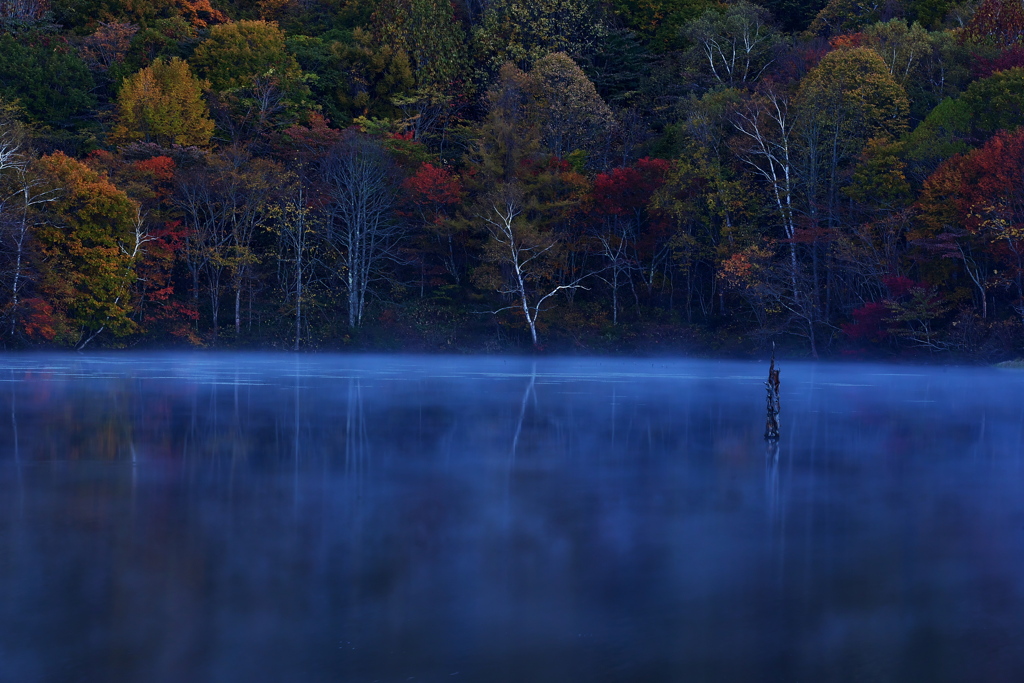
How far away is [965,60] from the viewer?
36.8 metres

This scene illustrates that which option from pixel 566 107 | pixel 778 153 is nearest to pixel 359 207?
pixel 566 107

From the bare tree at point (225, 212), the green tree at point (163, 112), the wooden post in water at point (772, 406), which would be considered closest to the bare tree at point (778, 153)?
the bare tree at point (225, 212)

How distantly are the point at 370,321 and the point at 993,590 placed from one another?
1415 inches

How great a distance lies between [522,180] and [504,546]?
33.1 meters

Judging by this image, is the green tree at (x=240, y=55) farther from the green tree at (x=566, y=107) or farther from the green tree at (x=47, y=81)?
the green tree at (x=566, y=107)

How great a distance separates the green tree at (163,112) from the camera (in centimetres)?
4262

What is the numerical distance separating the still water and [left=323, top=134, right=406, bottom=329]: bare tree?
22266 mm

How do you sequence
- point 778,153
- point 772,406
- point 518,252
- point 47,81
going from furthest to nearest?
1. point 47,81
2. point 518,252
3. point 778,153
4. point 772,406

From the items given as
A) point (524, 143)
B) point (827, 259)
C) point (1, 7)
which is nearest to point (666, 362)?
point (827, 259)

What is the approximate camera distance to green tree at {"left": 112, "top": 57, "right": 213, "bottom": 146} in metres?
42.6

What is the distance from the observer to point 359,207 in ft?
134

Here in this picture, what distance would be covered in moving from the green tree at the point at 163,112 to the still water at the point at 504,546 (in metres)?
26.5

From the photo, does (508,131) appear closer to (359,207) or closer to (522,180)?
(522,180)

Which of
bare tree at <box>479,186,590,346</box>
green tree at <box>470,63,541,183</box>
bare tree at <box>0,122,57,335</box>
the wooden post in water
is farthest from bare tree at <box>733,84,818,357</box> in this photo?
bare tree at <box>0,122,57,335</box>
